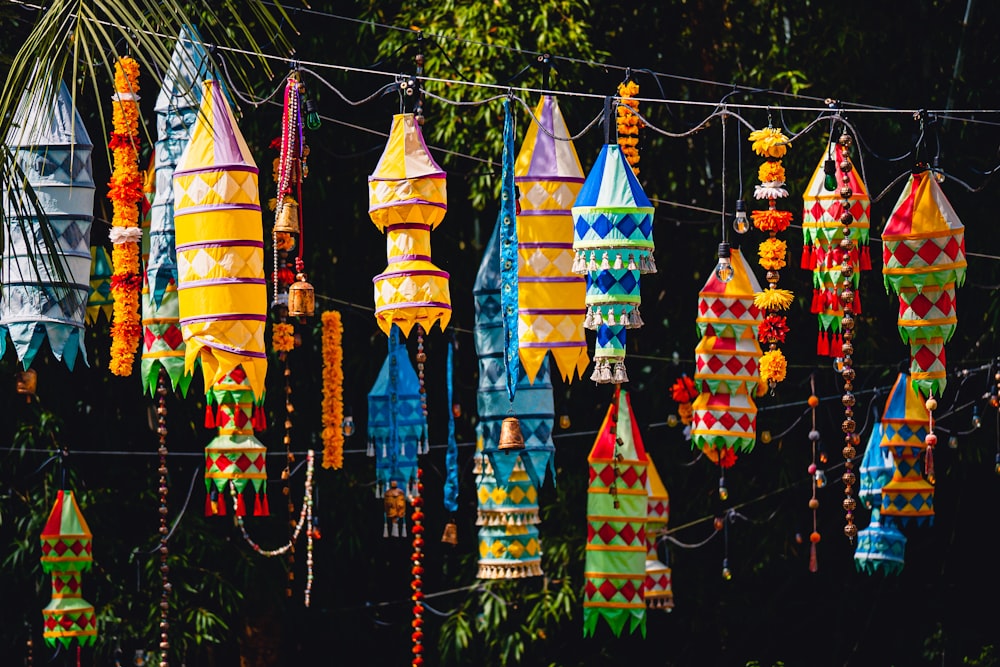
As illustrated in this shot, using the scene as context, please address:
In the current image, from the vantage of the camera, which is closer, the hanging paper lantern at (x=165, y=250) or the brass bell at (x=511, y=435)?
the hanging paper lantern at (x=165, y=250)

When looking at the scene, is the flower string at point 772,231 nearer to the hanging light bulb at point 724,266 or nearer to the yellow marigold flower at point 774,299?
the yellow marigold flower at point 774,299

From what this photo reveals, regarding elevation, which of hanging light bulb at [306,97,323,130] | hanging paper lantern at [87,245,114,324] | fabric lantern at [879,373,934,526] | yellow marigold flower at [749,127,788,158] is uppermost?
hanging light bulb at [306,97,323,130]

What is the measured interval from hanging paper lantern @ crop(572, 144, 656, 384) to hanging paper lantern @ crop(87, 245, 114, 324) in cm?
197

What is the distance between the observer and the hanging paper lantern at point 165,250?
636 centimetres

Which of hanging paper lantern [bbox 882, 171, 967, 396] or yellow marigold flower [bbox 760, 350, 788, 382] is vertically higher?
hanging paper lantern [bbox 882, 171, 967, 396]

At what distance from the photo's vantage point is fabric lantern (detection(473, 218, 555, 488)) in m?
7.45

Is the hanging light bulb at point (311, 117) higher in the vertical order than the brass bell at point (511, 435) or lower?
higher

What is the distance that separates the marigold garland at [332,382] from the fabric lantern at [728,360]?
5.04 feet

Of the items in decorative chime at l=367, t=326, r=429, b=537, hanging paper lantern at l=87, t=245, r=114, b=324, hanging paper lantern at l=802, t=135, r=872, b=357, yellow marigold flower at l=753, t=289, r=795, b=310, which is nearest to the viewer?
hanging paper lantern at l=802, t=135, r=872, b=357

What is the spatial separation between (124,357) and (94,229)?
103 inches

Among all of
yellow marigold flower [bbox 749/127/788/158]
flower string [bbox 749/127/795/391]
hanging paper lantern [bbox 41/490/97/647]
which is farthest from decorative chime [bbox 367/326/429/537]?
yellow marigold flower [bbox 749/127/788/158]

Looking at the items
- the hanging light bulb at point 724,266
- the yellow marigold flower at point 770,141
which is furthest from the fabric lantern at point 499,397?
the yellow marigold flower at point 770,141

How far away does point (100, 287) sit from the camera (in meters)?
7.54

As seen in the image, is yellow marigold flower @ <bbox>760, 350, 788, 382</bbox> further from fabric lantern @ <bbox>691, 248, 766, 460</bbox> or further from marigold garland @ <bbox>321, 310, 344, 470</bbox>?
marigold garland @ <bbox>321, 310, 344, 470</bbox>
